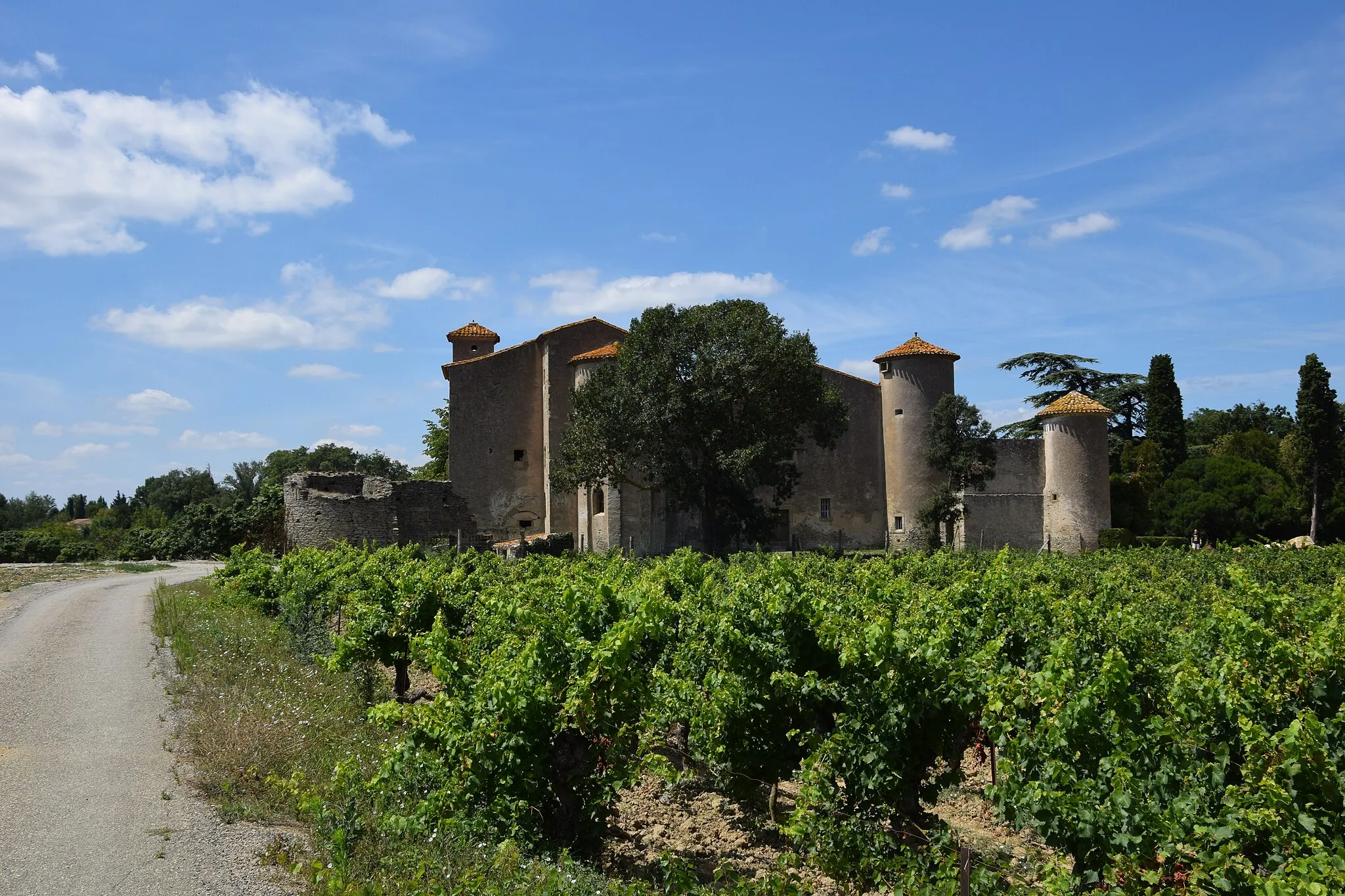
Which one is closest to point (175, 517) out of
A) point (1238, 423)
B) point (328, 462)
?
point (328, 462)

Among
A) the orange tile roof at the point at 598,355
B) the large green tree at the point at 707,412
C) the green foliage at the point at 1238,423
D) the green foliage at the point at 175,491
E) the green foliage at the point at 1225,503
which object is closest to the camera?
the large green tree at the point at 707,412

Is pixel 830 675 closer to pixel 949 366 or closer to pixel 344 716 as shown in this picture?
pixel 344 716

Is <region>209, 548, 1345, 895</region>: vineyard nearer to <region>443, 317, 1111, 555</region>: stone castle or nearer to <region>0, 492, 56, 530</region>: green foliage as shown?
<region>443, 317, 1111, 555</region>: stone castle

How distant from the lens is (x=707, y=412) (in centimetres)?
2944

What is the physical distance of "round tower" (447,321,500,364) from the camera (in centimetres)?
4216

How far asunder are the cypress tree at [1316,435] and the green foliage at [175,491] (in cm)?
7713

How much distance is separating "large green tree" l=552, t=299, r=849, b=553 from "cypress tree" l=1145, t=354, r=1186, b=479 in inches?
→ 862

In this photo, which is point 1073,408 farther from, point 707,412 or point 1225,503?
point 707,412

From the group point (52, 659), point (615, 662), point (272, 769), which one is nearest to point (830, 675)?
point (615, 662)

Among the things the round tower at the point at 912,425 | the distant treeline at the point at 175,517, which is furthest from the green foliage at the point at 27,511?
the round tower at the point at 912,425

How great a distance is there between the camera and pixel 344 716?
398 inches

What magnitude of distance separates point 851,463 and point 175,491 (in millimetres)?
74572

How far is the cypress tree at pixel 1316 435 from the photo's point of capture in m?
39.0

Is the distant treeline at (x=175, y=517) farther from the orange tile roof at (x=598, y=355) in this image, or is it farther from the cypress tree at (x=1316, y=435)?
the cypress tree at (x=1316, y=435)
